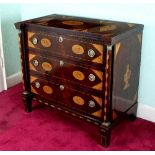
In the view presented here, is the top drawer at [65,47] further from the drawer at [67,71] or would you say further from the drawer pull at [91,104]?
the drawer pull at [91,104]

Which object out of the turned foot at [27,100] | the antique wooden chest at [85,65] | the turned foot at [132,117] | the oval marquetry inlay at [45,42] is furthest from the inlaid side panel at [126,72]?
the turned foot at [27,100]

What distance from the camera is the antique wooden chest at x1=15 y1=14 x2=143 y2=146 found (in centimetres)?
182

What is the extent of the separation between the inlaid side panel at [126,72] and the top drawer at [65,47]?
0.14m

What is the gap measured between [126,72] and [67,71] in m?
0.46

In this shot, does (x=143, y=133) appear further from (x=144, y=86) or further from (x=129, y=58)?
(x=129, y=58)

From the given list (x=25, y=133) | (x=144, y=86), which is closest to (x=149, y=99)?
(x=144, y=86)

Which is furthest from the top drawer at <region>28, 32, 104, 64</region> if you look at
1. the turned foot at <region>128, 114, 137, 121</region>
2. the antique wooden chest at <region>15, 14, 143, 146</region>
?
the turned foot at <region>128, 114, 137, 121</region>

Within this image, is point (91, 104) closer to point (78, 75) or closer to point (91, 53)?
point (78, 75)

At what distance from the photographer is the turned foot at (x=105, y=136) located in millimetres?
1962

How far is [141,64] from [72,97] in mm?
653

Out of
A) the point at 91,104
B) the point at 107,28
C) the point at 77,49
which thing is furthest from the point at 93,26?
the point at 91,104

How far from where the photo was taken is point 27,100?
8.03 ft

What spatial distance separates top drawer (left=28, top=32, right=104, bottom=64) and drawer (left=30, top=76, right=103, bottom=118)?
284 millimetres

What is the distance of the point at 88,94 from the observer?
6.52 ft
